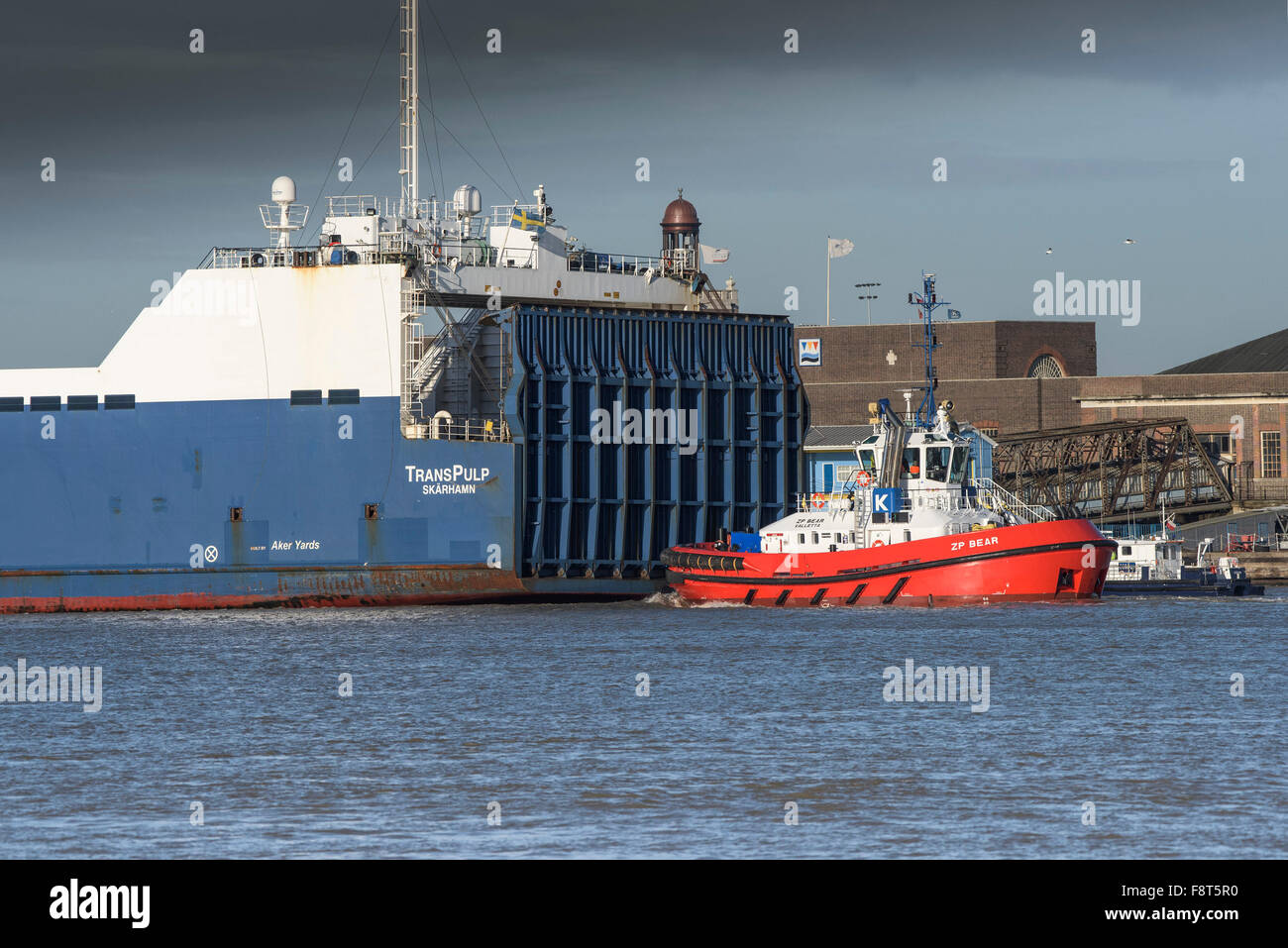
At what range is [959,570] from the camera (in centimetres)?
5212

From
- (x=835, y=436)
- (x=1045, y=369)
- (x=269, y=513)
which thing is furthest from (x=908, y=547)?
(x=1045, y=369)

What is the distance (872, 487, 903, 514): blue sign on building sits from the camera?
2135 inches

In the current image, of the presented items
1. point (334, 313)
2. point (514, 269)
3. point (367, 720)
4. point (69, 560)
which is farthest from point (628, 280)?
point (367, 720)

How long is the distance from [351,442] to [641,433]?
885cm

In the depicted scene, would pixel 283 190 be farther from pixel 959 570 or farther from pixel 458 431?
pixel 959 570

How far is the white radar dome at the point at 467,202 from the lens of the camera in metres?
60.8

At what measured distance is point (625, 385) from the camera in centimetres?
5809

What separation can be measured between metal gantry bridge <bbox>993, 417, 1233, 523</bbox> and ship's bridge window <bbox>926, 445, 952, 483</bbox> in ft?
95.1

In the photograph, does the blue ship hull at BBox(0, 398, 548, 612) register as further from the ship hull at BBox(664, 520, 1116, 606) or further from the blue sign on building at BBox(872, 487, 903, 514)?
the blue sign on building at BBox(872, 487, 903, 514)

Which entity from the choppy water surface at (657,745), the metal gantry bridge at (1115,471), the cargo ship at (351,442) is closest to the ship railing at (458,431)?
the cargo ship at (351,442)

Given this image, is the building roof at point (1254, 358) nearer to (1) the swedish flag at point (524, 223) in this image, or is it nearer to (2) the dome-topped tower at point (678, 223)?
(2) the dome-topped tower at point (678, 223)

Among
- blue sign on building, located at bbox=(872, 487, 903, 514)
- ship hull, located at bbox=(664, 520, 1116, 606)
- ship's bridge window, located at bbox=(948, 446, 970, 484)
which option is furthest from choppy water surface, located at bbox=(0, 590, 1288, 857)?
ship's bridge window, located at bbox=(948, 446, 970, 484)
